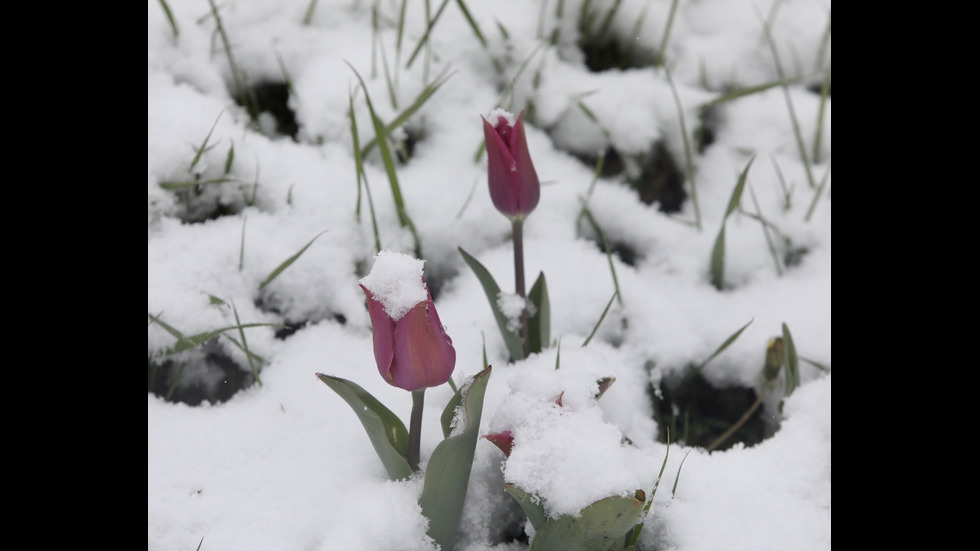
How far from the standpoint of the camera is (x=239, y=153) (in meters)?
1.13

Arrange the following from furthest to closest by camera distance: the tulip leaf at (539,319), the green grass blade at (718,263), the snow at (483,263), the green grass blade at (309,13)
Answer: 1. the green grass blade at (309,13)
2. the green grass blade at (718,263)
3. the tulip leaf at (539,319)
4. the snow at (483,263)

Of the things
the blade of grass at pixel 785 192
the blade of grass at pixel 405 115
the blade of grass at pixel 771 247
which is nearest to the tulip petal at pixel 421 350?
the blade of grass at pixel 405 115

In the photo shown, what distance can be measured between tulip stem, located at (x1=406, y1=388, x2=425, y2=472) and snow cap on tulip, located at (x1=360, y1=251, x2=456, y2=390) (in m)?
0.04

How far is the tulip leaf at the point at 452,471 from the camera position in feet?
2.06

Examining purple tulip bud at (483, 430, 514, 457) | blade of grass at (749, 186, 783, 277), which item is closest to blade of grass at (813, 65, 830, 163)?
blade of grass at (749, 186, 783, 277)

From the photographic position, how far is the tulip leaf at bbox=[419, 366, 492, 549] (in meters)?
0.63

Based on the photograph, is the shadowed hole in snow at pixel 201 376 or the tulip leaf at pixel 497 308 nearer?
the tulip leaf at pixel 497 308

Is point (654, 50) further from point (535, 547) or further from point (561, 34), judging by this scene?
point (535, 547)

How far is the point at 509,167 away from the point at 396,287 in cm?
22

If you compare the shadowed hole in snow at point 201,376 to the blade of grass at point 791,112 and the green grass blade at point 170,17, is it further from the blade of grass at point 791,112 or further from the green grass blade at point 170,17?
the blade of grass at point 791,112

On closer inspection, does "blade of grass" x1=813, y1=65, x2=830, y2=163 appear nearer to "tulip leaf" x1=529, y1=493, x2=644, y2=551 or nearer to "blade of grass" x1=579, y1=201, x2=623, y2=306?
"blade of grass" x1=579, y1=201, x2=623, y2=306

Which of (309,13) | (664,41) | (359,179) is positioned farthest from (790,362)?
(309,13)

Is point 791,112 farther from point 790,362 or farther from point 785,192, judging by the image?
point 790,362

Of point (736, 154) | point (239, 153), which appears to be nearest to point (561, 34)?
point (736, 154)
